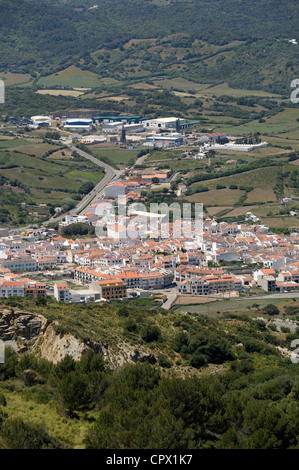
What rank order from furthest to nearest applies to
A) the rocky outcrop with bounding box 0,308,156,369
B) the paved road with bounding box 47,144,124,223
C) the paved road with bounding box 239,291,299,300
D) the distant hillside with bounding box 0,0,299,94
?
1. the distant hillside with bounding box 0,0,299,94
2. the paved road with bounding box 47,144,124,223
3. the paved road with bounding box 239,291,299,300
4. the rocky outcrop with bounding box 0,308,156,369

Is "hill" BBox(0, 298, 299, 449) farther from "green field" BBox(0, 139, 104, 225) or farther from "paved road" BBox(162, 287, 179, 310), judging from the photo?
"green field" BBox(0, 139, 104, 225)

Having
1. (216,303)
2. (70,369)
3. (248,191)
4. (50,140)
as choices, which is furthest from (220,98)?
(70,369)

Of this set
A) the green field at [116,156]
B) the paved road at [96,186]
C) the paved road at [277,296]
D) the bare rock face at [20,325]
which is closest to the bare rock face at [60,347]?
the bare rock face at [20,325]

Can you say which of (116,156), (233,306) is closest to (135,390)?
(233,306)

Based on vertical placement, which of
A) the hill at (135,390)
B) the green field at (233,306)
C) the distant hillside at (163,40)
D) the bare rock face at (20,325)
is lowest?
the green field at (233,306)

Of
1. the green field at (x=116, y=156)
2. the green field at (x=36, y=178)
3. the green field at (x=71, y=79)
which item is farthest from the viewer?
the green field at (x=71, y=79)

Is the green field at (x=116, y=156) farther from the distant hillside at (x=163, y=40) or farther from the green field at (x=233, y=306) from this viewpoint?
the distant hillside at (x=163, y=40)

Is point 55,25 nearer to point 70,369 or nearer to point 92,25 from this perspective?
point 92,25

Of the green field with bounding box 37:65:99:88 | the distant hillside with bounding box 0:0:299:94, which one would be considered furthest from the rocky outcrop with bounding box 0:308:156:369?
the distant hillside with bounding box 0:0:299:94
